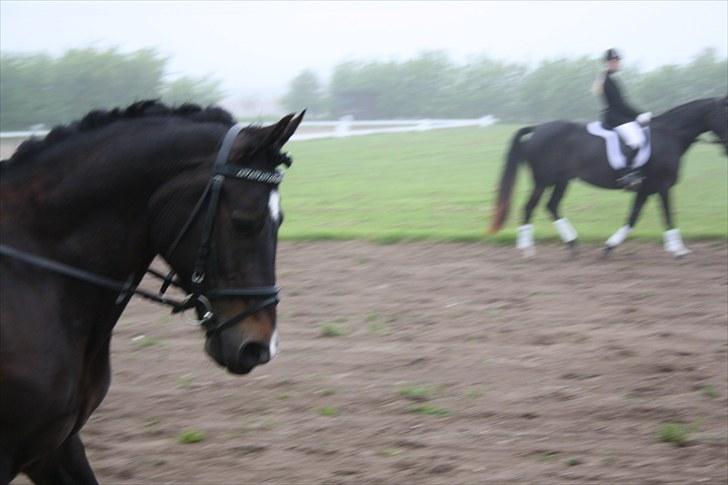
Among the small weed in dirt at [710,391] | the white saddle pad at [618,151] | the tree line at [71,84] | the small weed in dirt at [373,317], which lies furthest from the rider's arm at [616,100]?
the small weed in dirt at [710,391]

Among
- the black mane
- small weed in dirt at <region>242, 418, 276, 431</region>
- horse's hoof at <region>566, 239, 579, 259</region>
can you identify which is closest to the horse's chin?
the black mane

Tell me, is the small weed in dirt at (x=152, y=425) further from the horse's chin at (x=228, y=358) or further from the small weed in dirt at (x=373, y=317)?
the small weed in dirt at (x=373, y=317)

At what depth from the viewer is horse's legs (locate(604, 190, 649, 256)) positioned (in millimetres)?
11172

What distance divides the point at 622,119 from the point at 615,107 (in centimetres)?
18

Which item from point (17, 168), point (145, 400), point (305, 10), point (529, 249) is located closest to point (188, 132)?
point (17, 168)

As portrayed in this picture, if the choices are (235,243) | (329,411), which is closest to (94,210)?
(235,243)

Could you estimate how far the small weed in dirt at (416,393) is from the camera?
588 cm

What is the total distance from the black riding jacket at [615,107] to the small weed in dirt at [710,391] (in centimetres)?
675

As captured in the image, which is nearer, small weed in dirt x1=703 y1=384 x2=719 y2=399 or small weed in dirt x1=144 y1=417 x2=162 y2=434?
small weed in dirt x1=144 y1=417 x2=162 y2=434

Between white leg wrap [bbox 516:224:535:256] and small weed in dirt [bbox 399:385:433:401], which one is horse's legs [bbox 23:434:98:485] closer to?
small weed in dirt [bbox 399:385:433:401]

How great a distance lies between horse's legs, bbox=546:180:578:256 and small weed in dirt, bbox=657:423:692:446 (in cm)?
630

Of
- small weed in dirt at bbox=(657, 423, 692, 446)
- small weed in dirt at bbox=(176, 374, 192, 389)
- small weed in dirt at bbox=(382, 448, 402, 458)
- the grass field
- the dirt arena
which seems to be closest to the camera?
the dirt arena

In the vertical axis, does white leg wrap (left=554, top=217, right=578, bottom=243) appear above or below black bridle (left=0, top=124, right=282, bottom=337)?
below

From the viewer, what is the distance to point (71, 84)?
15242mm
